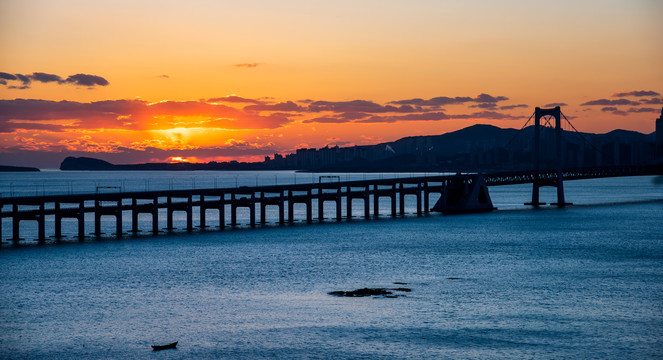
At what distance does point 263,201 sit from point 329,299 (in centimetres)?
5102

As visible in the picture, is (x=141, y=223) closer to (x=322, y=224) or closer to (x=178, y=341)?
(x=322, y=224)

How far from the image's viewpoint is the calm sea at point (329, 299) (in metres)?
29.9

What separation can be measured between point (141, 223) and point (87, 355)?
76181 mm

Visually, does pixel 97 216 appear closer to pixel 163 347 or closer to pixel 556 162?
pixel 163 347

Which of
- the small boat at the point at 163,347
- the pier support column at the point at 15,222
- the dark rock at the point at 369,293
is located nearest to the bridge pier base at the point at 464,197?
the pier support column at the point at 15,222

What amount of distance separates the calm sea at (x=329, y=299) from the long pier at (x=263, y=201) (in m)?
4.53

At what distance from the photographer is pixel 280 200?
311 feet

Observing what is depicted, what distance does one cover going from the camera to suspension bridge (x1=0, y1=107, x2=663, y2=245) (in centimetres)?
7231

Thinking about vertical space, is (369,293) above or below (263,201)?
below

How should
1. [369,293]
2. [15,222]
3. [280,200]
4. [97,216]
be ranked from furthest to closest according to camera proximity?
[280,200] → [97,216] → [15,222] → [369,293]

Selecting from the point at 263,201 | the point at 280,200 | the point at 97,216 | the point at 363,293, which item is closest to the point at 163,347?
the point at 363,293

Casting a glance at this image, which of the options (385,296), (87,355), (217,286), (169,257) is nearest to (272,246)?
(169,257)

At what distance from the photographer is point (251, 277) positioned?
4841 cm

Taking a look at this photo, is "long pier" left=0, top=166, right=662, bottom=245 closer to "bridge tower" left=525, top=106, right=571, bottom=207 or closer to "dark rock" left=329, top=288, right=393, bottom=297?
"bridge tower" left=525, top=106, right=571, bottom=207
